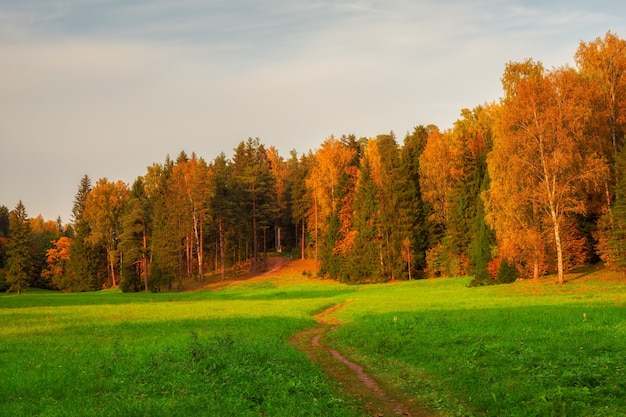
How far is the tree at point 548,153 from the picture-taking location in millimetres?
43625

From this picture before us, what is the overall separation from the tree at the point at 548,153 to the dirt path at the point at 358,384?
30.0 m

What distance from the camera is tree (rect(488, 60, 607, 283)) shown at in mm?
43625

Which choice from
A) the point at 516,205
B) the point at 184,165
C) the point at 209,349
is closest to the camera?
the point at 209,349

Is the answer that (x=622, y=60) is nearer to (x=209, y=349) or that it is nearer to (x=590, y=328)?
(x=590, y=328)

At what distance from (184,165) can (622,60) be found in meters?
70.5

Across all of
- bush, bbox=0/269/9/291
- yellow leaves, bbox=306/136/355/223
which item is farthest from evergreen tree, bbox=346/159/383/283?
bush, bbox=0/269/9/291

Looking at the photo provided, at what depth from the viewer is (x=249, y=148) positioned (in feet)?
351

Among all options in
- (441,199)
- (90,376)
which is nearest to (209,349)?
(90,376)

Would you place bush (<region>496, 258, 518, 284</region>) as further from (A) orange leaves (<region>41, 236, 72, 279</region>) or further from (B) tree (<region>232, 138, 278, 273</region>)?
(A) orange leaves (<region>41, 236, 72, 279</region>)

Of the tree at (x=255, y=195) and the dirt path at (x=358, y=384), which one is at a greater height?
the tree at (x=255, y=195)

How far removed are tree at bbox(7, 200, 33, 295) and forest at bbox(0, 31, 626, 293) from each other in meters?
0.25

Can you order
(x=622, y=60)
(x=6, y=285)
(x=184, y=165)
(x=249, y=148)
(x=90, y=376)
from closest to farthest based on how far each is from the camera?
1. (x=90, y=376)
2. (x=622, y=60)
3. (x=184, y=165)
4. (x=6, y=285)
5. (x=249, y=148)

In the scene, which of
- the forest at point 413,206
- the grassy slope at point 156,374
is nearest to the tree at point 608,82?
the forest at point 413,206

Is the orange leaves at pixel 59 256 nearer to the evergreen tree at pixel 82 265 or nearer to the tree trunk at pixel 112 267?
the evergreen tree at pixel 82 265
